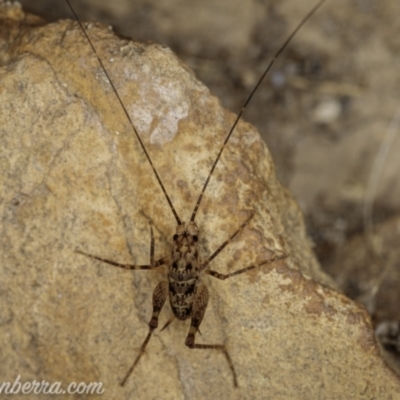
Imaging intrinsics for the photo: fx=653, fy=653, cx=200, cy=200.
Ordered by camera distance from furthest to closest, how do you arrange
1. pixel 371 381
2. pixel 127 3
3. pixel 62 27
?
pixel 127 3 < pixel 62 27 < pixel 371 381

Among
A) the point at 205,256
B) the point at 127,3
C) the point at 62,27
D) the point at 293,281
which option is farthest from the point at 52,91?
the point at 127,3

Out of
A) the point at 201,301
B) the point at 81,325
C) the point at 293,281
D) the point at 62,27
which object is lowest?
the point at 81,325

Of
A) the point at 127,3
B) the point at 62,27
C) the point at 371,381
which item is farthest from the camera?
the point at 127,3

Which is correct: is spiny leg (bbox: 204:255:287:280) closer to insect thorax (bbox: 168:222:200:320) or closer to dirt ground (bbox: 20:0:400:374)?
insect thorax (bbox: 168:222:200:320)

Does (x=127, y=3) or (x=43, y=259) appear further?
(x=127, y=3)

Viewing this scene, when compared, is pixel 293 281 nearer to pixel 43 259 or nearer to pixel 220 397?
pixel 220 397

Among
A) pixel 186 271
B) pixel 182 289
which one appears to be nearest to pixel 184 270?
pixel 186 271

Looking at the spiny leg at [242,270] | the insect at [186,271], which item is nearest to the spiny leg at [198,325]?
the insect at [186,271]

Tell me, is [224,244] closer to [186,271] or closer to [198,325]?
[186,271]

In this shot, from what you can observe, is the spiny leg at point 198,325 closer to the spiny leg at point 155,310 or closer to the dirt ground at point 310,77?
the spiny leg at point 155,310
